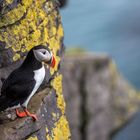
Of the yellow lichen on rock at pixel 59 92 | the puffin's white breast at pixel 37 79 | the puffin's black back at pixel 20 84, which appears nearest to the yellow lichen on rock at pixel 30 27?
the yellow lichen on rock at pixel 59 92

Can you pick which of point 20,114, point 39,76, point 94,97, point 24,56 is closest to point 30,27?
point 24,56

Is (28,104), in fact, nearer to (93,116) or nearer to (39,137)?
(39,137)

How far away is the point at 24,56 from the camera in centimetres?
988

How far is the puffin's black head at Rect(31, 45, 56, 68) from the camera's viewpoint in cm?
934

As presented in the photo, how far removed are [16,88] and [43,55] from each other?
0.54 metres

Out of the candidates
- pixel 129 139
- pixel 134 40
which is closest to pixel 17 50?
pixel 129 139

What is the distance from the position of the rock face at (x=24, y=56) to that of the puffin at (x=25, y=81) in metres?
0.19

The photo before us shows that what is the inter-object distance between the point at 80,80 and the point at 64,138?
18.8m

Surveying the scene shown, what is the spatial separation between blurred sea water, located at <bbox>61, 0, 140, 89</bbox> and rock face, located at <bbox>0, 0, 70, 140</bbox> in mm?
34460

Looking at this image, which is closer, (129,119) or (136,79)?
(129,119)

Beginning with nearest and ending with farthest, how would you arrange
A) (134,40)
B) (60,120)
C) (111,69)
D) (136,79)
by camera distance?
1. (60,120)
2. (111,69)
3. (136,79)
4. (134,40)

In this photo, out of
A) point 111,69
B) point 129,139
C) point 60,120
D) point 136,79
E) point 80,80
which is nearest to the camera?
point 60,120

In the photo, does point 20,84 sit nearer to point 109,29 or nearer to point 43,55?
point 43,55

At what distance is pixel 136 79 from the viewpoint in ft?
148
